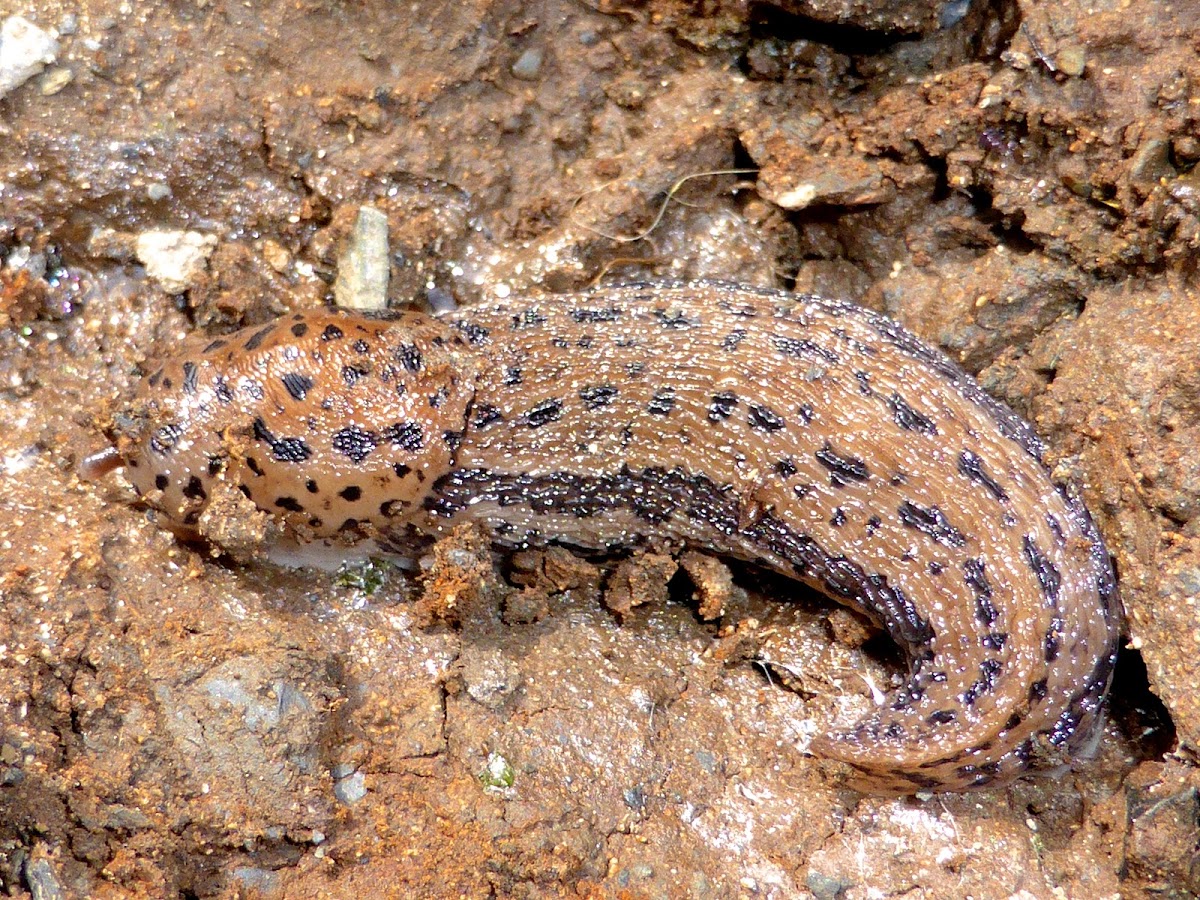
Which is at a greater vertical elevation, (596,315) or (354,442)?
(596,315)

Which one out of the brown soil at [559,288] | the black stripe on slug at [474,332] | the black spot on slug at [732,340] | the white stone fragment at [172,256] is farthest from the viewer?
the white stone fragment at [172,256]

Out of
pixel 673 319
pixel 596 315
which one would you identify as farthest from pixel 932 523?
pixel 596 315

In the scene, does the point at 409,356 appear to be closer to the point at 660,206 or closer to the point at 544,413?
the point at 544,413

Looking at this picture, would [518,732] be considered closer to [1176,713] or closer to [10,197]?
[1176,713]

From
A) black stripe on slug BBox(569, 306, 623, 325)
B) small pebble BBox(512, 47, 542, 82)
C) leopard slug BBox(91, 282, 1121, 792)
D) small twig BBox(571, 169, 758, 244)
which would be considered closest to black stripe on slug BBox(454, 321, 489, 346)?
leopard slug BBox(91, 282, 1121, 792)

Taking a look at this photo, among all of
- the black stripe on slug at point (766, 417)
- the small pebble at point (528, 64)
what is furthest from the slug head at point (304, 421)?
the small pebble at point (528, 64)

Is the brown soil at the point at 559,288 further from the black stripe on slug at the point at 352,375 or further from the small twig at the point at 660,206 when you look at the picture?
the black stripe on slug at the point at 352,375

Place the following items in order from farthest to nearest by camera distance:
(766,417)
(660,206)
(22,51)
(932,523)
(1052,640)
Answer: (660,206)
(22,51)
(766,417)
(932,523)
(1052,640)
